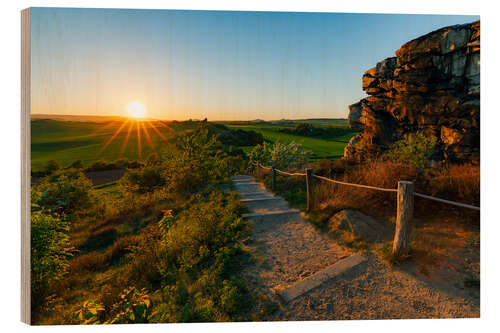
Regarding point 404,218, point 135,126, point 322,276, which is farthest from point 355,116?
point 135,126

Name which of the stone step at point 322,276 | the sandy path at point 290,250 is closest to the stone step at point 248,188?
the sandy path at point 290,250

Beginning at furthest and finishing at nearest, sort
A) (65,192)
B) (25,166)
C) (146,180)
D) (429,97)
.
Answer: (429,97), (146,180), (65,192), (25,166)

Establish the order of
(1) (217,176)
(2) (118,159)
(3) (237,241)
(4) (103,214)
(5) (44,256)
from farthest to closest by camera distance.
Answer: (1) (217,176)
(4) (103,214)
(2) (118,159)
(3) (237,241)
(5) (44,256)

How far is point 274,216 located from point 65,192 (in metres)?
4.99

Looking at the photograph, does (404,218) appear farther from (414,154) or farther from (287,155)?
(287,155)

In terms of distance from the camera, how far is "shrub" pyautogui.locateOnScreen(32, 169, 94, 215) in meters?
3.12

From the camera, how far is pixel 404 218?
97.4 inches

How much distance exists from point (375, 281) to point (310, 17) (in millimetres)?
3797

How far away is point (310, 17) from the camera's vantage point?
3.12 meters

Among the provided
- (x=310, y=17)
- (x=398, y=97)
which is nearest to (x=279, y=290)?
(x=310, y=17)

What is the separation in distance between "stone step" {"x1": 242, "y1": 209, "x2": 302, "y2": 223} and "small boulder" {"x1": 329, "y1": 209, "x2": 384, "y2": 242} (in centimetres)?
90

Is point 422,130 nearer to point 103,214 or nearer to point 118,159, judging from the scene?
point 118,159

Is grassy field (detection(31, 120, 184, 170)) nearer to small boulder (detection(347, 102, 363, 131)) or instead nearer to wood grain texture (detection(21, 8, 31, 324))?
wood grain texture (detection(21, 8, 31, 324))

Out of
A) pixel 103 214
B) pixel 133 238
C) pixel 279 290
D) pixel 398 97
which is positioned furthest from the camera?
pixel 398 97
